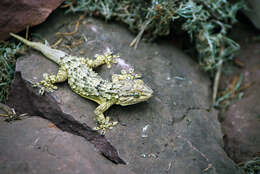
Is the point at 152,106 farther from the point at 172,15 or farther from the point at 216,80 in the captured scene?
the point at 216,80

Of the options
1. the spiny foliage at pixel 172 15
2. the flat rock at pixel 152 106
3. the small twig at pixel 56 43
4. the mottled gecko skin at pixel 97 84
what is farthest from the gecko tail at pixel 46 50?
the spiny foliage at pixel 172 15

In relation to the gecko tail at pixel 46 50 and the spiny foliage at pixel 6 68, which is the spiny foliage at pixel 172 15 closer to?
the gecko tail at pixel 46 50

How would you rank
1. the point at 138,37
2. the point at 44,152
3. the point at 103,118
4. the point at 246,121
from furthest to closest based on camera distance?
the point at 138,37 → the point at 246,121 → the point at 103,118 → the point at 44,152

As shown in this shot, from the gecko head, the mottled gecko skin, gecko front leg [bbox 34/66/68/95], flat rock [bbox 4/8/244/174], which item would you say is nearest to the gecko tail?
the mottled gecko skin

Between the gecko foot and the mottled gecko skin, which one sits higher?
the mottled gecko skin

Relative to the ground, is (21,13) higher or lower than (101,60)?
higher

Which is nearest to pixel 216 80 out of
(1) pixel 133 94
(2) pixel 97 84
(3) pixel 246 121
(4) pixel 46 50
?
(3) pixel 246 121

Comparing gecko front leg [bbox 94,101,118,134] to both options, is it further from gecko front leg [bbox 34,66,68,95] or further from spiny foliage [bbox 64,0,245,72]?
spiny foliage [bbox 64,0,245,72]
